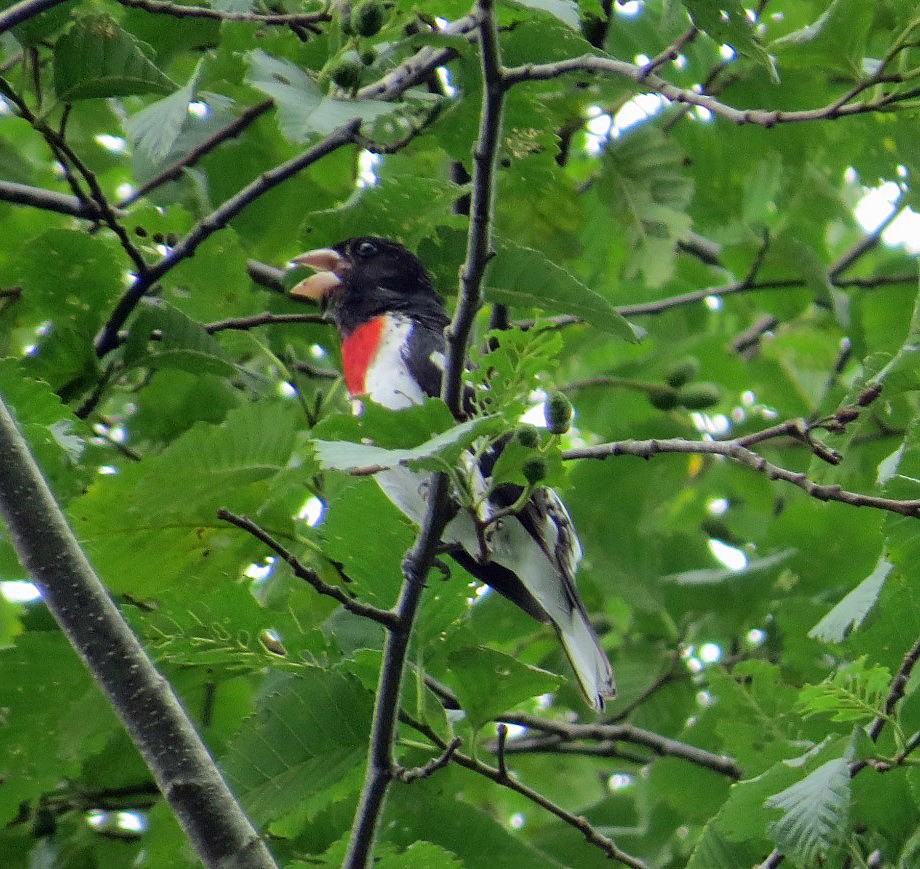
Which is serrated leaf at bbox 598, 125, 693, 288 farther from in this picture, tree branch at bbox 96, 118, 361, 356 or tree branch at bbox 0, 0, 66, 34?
tree branch at bbox 0, 0, 66, 34

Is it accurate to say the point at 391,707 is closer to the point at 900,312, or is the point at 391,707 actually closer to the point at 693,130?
the point at 693,130

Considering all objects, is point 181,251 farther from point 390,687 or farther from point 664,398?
point 664,398

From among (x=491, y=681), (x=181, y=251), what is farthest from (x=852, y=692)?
(x=181, y=251)

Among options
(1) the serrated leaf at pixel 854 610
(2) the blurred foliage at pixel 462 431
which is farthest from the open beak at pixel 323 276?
(1) the serrated leaf at pixel 854 610

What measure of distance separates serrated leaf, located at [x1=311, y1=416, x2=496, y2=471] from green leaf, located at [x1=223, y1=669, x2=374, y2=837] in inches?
35.0

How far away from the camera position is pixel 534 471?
2.04 m

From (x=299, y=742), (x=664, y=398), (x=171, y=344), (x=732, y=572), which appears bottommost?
(x=732, y=572)

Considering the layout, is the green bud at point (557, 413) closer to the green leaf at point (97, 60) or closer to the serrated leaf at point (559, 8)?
the serrated leaf at point (559, 8)

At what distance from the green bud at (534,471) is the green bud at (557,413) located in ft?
0.18

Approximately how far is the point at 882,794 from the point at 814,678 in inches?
57.0

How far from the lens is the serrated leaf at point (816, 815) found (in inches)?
91.0

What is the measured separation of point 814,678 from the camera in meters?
4.05

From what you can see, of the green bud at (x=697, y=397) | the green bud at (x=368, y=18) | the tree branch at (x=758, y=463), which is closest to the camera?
the tree branch at (x=758, y=463)

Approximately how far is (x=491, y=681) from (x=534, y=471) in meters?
0.74
